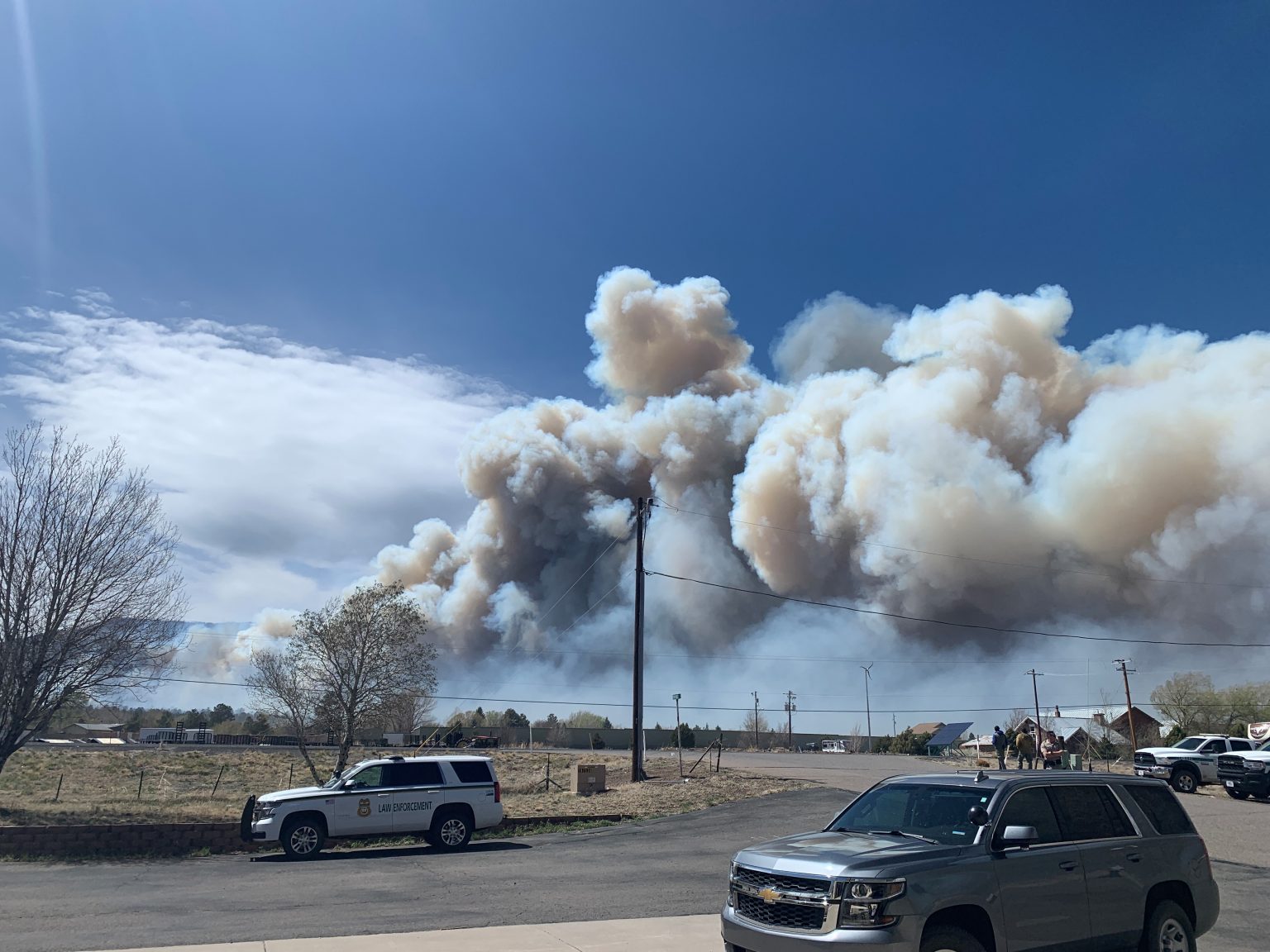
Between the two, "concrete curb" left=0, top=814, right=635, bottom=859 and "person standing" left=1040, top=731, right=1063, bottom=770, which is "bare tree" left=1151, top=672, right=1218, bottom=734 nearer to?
"person standing" left=1040, top=731, right=1063, bottom=770

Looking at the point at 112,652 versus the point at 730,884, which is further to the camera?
the point at 112,652

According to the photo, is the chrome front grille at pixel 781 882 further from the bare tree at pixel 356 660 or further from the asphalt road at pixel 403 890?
the bare tree at pixel 356 660

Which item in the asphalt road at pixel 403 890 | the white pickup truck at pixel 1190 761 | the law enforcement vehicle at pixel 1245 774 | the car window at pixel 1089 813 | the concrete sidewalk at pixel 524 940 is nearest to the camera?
the car window at pixel 1089 813

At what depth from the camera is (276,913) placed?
934cm

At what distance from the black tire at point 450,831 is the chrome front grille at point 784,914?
1022 centimetres

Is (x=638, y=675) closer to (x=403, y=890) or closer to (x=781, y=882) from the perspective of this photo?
(x=403, y=890)

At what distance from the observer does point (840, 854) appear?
590cm

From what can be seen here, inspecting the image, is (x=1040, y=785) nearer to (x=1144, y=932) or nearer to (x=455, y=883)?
(x=1144, y=932)

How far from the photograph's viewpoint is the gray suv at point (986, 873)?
218 inches

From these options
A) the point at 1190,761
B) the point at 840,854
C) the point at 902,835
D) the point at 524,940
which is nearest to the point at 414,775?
the point at 524,940

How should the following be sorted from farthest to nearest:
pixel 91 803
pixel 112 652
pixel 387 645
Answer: pixel 387 645 < pixel 91 803 < pixel 112 652

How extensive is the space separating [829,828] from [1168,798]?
2670 millimetres

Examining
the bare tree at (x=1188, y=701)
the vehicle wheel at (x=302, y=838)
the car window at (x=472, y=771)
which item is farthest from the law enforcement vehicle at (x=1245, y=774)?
the bare tree at (x=1188, y=701)

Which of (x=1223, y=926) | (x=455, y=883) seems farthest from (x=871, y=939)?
(x=455, y=883)
